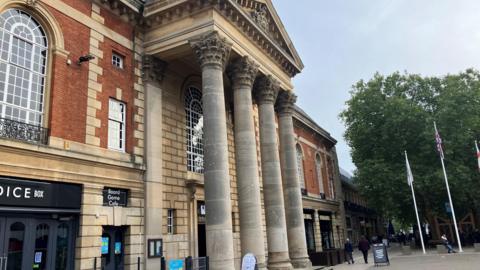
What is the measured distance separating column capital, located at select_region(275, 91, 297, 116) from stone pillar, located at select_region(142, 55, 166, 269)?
898 centimetres

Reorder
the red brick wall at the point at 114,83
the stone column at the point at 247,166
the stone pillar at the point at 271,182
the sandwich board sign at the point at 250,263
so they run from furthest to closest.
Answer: the stone pillar at the point at 271,182
the stone column at the point at 247,166
the red brick wall at the point at 114,83
the sandwich board sign at the point at 250,263

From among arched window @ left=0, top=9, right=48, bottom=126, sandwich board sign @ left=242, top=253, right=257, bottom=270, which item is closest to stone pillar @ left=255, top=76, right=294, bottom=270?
sandwich board sign @ left=242, top=253, right=257, bottom=270

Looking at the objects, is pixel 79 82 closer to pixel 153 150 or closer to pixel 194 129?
pixel 153 150

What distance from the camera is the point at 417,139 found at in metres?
35.0

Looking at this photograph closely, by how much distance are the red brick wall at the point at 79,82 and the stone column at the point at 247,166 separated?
5.04 metres

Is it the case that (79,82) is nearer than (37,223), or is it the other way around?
(37,223)

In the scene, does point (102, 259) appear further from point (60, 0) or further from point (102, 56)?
point (60, 0)

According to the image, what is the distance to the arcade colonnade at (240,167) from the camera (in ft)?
50.3

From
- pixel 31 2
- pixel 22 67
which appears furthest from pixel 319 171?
pixel 31 2

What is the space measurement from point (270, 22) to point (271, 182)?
9432 millimetres

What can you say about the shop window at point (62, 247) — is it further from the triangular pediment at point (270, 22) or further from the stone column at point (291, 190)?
the stone column at point (291, 190)

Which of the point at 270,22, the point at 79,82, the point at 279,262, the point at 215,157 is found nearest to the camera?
the point at 79,82

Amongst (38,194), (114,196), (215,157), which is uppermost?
(215,157)

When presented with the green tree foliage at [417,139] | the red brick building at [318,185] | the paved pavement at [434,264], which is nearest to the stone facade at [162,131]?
the paved pavement at [434,264]
